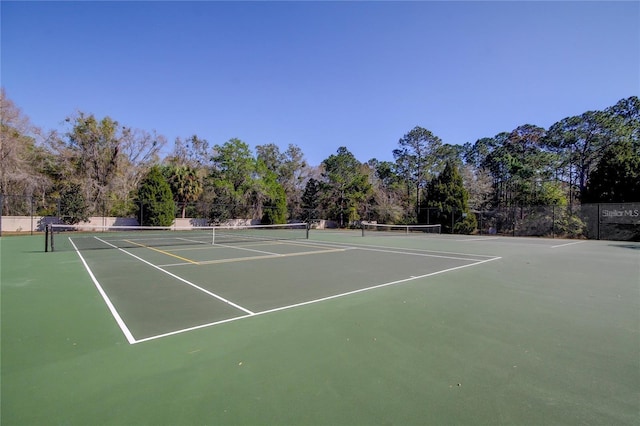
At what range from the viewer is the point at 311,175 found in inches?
1820

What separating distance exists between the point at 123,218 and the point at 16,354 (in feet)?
92.8

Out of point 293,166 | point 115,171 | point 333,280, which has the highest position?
point 293,166

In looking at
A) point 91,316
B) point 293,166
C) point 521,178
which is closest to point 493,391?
point 91,316

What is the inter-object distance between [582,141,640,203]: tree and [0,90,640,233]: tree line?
0.26ft

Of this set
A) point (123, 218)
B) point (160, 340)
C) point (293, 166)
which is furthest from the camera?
point (293, 166)

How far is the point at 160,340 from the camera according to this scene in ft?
11.8

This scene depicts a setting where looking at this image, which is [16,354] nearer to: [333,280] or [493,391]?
[493,391]

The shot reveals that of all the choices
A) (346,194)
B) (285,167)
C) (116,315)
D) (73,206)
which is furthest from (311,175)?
(116,315)

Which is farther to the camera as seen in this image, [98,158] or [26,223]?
[98,158]

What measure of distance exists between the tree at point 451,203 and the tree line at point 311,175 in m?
0.10

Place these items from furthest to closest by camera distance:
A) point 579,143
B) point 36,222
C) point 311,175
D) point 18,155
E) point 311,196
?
point 311,175 < point 311,196 < point 579,143 < point 18,155 < point 36,222

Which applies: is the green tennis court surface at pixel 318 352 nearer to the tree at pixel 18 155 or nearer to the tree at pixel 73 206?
the tree at pixel 73 206

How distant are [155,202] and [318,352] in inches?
1091

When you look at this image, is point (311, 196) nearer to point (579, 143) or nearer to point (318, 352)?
point (579, 143)
